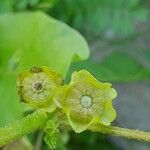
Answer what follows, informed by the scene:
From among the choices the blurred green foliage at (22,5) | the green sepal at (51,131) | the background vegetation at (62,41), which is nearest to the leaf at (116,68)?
the background vegetation at (62,41)

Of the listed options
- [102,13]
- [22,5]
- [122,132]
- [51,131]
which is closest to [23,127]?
[51,131]

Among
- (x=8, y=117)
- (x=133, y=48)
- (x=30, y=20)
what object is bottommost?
(x=133, y=48)

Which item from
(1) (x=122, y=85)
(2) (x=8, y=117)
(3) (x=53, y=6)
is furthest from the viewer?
(1) (x=122, y=85)

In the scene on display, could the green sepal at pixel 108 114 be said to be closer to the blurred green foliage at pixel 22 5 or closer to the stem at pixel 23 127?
the stem at pixel 23 127

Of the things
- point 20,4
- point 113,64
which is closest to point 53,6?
point 20,4

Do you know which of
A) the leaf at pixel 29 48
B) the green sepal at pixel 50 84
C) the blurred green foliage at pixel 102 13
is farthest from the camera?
the blurred green foliage at pixel 102 13

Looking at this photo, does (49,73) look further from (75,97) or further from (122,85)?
(122,85)
